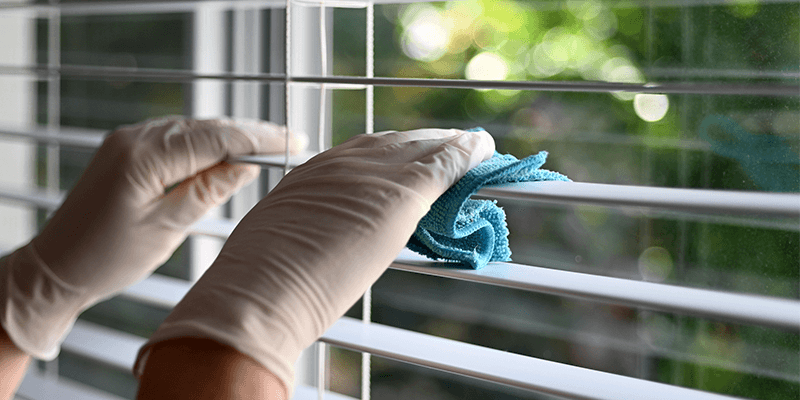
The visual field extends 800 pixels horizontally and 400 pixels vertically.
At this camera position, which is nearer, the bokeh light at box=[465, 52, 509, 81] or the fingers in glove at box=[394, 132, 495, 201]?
the fingers in glove at box=[394, 132, 495, 201]

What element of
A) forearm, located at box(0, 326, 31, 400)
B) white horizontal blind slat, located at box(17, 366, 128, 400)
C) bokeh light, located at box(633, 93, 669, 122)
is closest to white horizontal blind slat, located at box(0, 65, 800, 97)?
bokeh light, located at box(633, 93, 669, 122)

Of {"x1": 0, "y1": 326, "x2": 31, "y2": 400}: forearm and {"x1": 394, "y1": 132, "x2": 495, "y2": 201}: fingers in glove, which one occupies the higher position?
{"x1": 394, "y1": 132, "x2": 495, "y2": 201}: fingers in glove

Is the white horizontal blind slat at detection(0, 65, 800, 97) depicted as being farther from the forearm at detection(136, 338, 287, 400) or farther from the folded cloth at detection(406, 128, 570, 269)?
the forearm at detection(136, 338, 287, 400)

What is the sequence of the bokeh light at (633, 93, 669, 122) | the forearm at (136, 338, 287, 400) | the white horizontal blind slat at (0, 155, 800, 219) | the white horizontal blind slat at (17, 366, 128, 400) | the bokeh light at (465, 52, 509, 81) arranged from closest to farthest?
the white horizontal blind slat at (0, 155, 800, 219), the forearm at (136, 338, 287, 400), the bokeh light at (633, 93, 669, 122), the bokeh light at (465, 52, 509, 81), the white horizontal blind slat at (17, 366, 128, 400)

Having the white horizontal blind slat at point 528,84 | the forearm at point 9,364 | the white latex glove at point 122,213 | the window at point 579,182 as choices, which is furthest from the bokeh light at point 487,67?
the forearm at point 9,364

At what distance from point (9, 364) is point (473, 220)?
74 cm

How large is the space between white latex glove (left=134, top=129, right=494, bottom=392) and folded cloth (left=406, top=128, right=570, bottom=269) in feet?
0.07

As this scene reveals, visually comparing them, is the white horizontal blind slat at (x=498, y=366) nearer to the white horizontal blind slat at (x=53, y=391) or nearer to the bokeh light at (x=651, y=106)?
the bokeh light at (x=651, y=106)

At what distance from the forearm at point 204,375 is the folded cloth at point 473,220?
0.71ft

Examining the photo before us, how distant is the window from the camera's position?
63 centimetres

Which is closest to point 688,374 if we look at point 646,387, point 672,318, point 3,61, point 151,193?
point 672,318

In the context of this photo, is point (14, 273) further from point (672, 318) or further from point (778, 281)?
point (778, 281)

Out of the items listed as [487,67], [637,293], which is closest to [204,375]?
[637,293]

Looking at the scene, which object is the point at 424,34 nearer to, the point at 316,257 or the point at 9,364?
the point at 316,257
